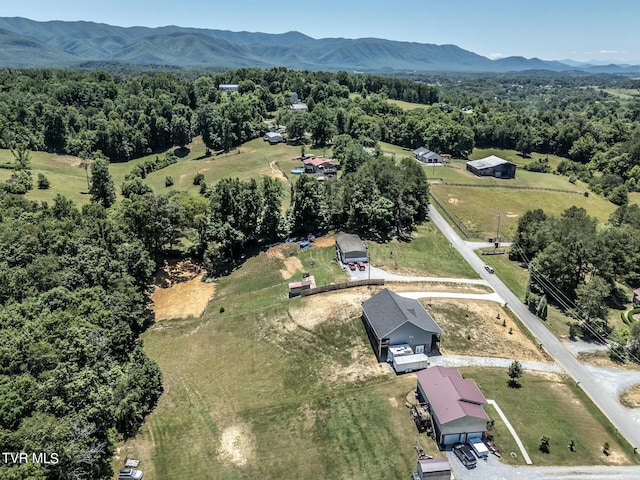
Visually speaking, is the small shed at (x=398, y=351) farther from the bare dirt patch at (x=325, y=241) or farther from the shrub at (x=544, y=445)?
the bare dirt patch at (x=325, y=241)

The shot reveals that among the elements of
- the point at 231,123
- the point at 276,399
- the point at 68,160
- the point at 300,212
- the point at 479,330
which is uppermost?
the point at 231,123

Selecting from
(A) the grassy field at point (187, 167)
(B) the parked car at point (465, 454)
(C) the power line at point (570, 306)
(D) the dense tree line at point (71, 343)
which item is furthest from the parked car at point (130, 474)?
(A) the grassy field at point (187, 167)

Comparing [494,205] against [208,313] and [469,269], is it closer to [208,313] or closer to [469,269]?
[469,269]

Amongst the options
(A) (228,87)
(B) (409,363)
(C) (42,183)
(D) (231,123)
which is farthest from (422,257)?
(A) (228,87)

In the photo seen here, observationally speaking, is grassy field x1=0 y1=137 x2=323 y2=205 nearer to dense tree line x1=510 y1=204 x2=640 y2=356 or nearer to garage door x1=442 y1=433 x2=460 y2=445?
dense tree line x1=510 y1=204 x2=640 y2=356

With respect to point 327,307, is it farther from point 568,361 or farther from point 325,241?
point 568,361

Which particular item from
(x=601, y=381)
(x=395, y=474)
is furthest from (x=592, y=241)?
(x=395, y=474)
